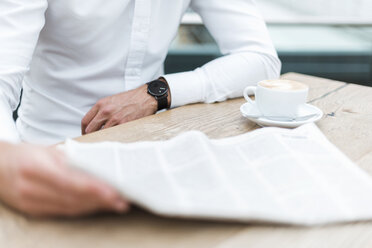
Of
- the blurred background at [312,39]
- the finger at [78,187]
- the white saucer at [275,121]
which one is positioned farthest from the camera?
the blurred background at [312,39]

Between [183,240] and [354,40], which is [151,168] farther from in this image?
[354,40]

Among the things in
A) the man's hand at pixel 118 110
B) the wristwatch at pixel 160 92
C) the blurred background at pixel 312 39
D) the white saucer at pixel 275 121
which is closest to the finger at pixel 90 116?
the man's hand at pixel 118 110

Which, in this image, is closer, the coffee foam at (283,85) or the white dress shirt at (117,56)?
the coffee foam at (283,85)

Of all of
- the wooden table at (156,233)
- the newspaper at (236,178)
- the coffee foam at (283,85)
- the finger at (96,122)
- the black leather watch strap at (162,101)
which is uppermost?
the coffee foam at (283,85)

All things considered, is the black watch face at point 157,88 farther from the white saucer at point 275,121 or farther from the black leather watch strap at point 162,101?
the white saucer at point 275,121

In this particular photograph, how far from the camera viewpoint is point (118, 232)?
38cm

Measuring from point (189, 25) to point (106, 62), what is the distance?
136 cm

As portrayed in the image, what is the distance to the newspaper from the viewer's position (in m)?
0.37

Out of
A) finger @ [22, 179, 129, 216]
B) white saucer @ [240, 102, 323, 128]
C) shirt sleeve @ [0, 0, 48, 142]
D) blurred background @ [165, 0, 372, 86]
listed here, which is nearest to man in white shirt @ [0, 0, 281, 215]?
shirt sleeve @ [0, 0, 48, 142]

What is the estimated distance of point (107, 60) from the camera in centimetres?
96

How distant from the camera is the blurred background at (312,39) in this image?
228 cm

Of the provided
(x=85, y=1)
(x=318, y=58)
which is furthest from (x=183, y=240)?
(x=318, y=58)

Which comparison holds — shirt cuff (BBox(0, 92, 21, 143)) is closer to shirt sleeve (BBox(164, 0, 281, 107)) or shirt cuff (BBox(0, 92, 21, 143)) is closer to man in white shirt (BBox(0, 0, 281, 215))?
man in white shirt (BBox(0, 0, 281, 215))

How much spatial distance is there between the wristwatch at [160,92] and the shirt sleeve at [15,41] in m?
0.25
